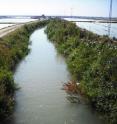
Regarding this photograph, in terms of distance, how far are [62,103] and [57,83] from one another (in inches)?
159

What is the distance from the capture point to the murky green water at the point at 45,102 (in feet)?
41.2

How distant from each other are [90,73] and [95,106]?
2.57 metres

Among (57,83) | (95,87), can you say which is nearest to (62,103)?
(95,87)

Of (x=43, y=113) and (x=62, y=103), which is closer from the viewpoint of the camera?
(x=43, y=113)

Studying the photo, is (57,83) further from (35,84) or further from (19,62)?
(19,62)

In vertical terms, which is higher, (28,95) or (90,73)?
(90,73)

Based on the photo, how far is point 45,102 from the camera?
14609 mm

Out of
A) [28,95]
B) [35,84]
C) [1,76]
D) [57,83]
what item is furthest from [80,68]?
[1,76]

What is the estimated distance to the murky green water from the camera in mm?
12562

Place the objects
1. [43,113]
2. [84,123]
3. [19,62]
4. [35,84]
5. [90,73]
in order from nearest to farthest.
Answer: [84,123] → [43,113] → [90,73] → [35,84] → [19,62]

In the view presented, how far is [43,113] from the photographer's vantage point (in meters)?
13.1

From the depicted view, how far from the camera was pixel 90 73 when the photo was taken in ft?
51.2

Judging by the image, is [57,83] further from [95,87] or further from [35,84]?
[95,87]

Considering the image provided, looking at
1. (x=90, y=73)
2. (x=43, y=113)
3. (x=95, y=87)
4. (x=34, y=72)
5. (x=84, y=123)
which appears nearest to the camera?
(x=84, y=123)
